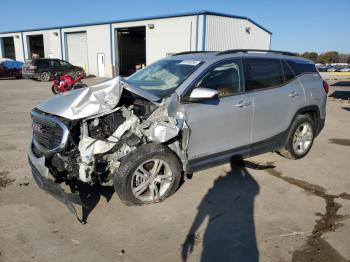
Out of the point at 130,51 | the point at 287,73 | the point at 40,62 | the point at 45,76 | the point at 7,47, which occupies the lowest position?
the point at 45,76

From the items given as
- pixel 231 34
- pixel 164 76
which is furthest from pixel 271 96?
pixel 231 34

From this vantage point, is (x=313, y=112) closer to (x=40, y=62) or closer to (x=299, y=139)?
(x=299, y=139)

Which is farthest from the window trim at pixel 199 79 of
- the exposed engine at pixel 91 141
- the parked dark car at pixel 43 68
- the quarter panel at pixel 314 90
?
the parked dark car at pixel 43 68

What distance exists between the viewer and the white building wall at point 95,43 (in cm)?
2920

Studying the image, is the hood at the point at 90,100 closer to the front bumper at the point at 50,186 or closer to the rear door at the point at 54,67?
the front bumper at the point at 50,186

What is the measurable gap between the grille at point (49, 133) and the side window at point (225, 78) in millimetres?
1772

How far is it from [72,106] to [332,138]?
6.18 m

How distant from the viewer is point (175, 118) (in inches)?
151

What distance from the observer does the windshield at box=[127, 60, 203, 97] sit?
424cm

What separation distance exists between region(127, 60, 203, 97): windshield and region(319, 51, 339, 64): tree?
86.9 metres

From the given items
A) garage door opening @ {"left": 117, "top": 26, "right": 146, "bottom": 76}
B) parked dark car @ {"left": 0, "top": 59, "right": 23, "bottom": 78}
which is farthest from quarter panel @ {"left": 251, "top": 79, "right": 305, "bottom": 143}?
garage door opening @ {"left": 117, "top": 26, "right": 146, "bottom": 76}

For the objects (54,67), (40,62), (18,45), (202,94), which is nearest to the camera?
(202,94)

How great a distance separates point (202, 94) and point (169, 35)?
21.7 m

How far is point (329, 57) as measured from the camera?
82750mm
